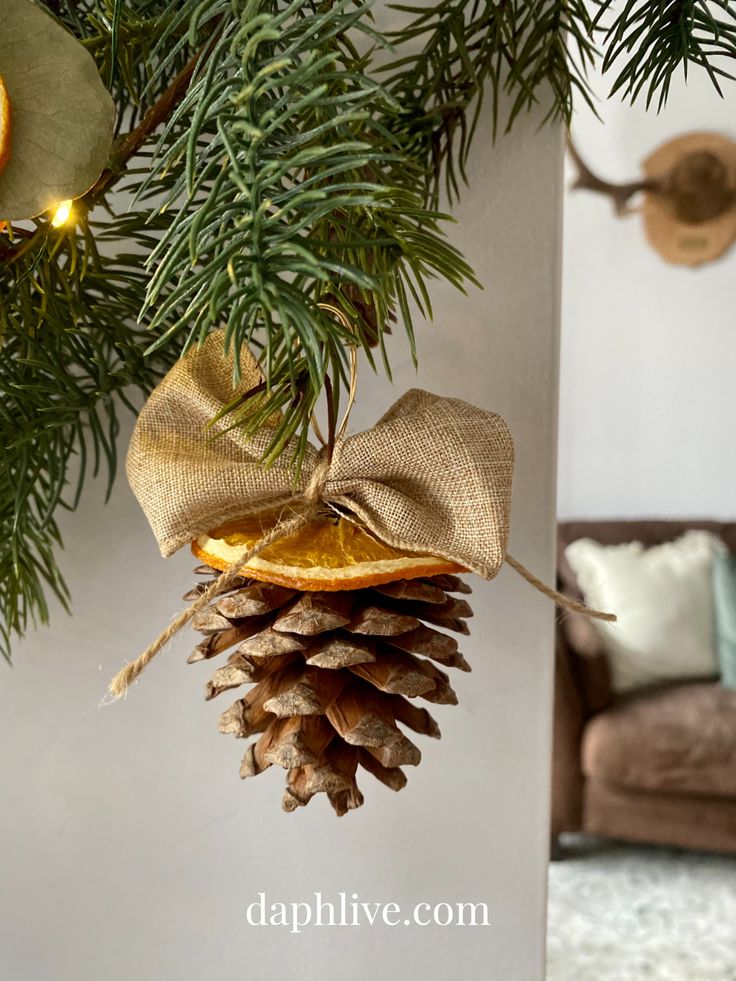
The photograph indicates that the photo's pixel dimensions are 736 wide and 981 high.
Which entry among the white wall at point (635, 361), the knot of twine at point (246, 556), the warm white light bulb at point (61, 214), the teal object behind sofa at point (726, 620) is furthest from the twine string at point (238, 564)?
the teal object behind sofa at point (726, 620)

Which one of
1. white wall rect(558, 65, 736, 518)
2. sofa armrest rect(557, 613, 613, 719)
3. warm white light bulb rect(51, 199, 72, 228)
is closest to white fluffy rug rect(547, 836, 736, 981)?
sofa armrest rect(557, 613, 613, 719)

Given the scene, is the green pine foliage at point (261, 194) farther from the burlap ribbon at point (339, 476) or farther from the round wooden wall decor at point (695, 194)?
the round wooden wall decor at point (695, 194)

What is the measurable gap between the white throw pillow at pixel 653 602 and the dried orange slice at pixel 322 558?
0.32m

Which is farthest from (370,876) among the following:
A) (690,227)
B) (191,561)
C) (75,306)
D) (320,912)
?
(690,227)

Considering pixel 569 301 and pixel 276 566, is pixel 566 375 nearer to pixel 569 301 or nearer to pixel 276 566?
pixel 569 301

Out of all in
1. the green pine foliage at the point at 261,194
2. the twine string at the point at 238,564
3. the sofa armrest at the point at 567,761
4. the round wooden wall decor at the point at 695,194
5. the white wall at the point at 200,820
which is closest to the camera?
the green pine foliage at the point at 261,194

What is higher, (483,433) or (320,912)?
(483,433)

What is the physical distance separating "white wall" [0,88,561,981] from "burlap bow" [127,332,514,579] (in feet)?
0.52

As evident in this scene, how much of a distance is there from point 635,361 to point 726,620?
0.22 metres

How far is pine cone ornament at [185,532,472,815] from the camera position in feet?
1.13

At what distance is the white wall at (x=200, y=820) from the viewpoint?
1.71ft

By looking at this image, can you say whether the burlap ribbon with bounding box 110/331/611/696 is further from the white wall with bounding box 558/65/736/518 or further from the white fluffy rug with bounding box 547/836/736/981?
the white fluffy rug with bounding box 547/836/736/981

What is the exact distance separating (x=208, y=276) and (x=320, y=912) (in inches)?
17.0

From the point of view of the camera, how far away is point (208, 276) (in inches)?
8.9
